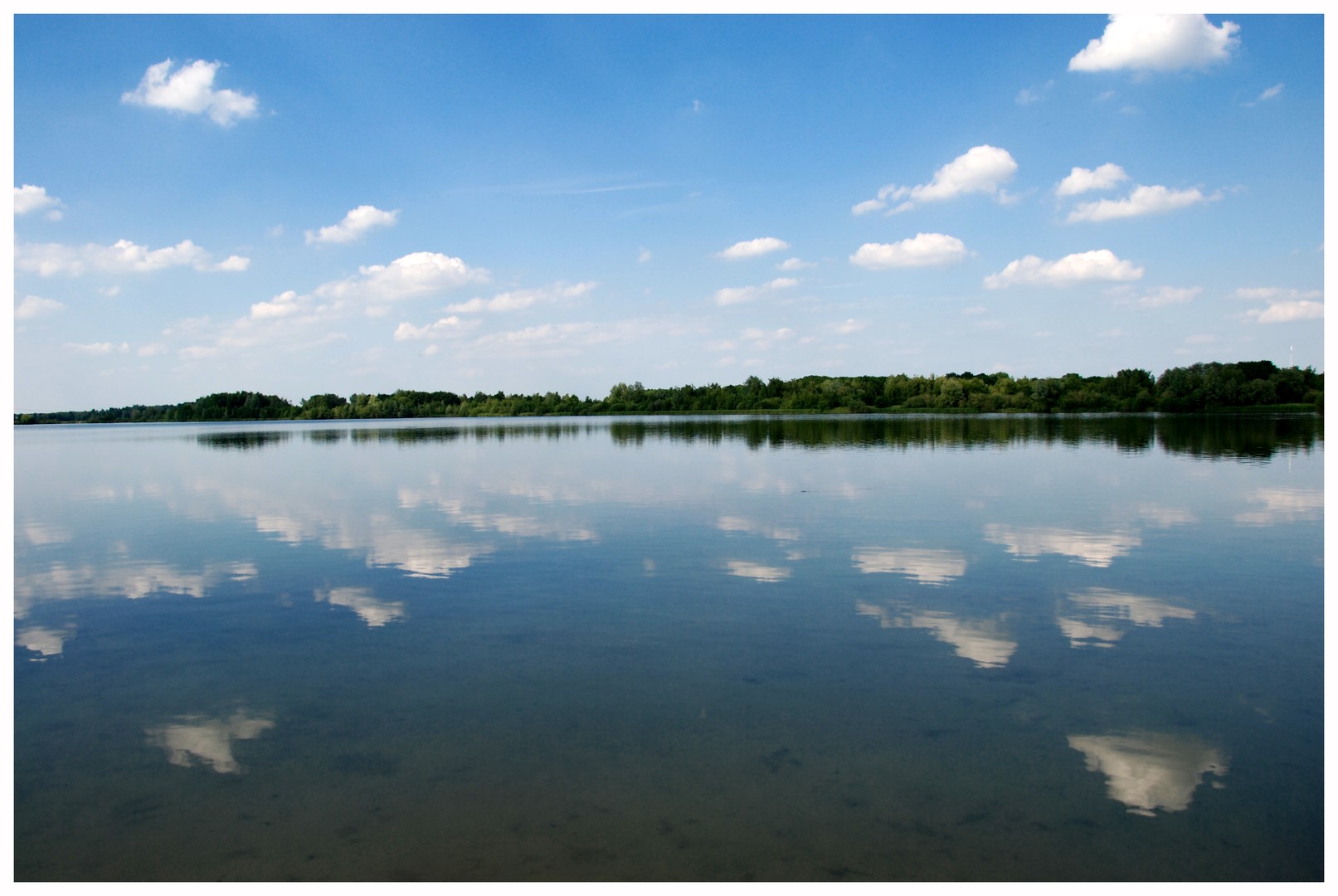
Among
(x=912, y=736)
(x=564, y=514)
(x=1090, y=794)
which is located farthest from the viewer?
(x=564, y=514)

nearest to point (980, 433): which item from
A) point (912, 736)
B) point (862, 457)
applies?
point (862, 457)

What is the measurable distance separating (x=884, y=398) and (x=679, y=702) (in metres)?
151

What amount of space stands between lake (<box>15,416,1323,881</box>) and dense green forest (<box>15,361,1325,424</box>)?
119094mm

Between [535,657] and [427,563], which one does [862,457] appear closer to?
[427,563]

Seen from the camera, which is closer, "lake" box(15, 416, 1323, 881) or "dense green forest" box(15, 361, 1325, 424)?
"lake" box(15, 416, 1323, 881)

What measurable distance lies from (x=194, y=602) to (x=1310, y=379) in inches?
5735

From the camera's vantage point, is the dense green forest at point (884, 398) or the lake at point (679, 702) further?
the dense green forest at point (884, 398)

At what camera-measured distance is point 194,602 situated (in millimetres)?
10719

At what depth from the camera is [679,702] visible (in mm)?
6867

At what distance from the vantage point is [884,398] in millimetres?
151875

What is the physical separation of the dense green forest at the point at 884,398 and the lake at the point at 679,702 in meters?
119

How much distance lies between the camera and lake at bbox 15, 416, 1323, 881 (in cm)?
488

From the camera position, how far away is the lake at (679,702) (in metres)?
4.88

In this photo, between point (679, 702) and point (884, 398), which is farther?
A: point (884, 398)
